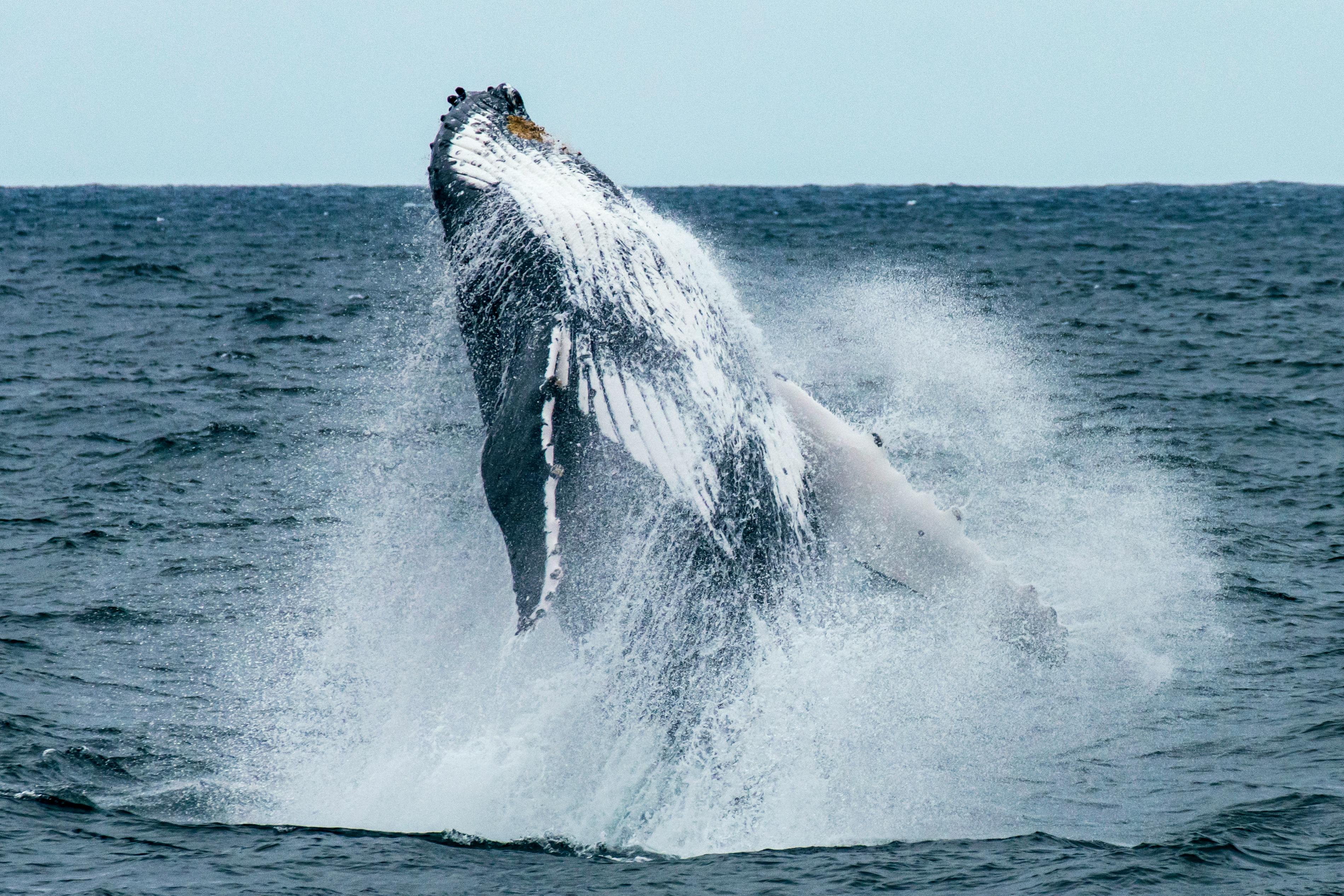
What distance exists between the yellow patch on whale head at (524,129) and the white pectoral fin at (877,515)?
1927 millimetres

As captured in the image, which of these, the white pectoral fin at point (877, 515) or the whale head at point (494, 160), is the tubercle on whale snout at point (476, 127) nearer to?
the whale head at point (494, 160)

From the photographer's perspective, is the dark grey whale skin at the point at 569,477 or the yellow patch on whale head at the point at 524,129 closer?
the dark grey whale skin at the point at 569,477

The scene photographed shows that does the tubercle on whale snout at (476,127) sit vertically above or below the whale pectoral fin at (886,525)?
above

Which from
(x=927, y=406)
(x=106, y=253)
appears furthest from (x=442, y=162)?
(x=106, y=253)

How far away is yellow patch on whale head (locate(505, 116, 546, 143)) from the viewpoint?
8.20 m

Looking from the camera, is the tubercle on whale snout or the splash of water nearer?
the splash of water

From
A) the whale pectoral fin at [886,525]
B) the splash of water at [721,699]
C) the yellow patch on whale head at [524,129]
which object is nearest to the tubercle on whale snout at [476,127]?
the yellow patch on whale head at [524,129]

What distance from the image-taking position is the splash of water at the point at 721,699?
24.4 ft

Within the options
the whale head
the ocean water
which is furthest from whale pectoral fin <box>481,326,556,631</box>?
the whale head

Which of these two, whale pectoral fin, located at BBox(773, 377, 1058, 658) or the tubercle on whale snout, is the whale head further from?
whale pectoral fin, located at BBox(773, 377, 1058, 658)

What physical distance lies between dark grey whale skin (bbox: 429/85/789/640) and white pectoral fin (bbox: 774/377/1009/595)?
2.44 feet

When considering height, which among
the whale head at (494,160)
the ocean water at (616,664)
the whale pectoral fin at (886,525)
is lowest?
the ocean water at (616,664)

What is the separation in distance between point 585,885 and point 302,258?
44.1m

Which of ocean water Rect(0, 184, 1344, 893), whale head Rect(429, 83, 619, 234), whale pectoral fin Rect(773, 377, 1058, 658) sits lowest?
ocean water Rect(0, 184, 1344, 893)
